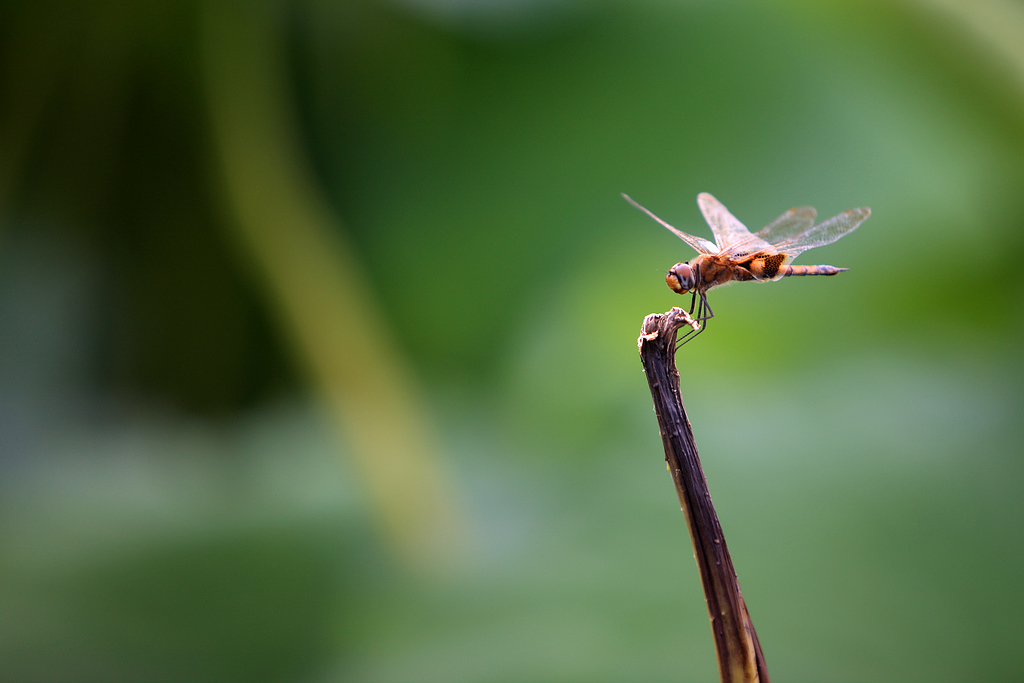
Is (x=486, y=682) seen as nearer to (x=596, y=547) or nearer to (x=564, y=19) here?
(x=596, y=547)

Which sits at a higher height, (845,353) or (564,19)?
(564,19)

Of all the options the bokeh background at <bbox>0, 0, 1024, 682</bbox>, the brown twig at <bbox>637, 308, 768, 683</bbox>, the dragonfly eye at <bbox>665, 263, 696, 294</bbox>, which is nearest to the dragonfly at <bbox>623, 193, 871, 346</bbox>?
the dragonfly eye at <bbox>665, 263, 696, 294</bbox>

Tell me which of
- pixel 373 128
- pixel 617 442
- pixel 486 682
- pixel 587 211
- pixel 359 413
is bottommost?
pixel 486 682

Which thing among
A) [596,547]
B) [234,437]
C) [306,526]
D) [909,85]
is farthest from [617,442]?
[909,85]

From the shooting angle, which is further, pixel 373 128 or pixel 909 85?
pixel 373 128

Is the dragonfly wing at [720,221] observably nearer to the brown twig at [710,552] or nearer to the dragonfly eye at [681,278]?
the dragonfly eye at [681,278]

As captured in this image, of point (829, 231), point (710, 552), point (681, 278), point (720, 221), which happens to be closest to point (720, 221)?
point (720, 221)

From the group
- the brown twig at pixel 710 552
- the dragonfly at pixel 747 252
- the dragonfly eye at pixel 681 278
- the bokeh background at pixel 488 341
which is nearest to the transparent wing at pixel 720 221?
the dragonfly at pixel 747 252
